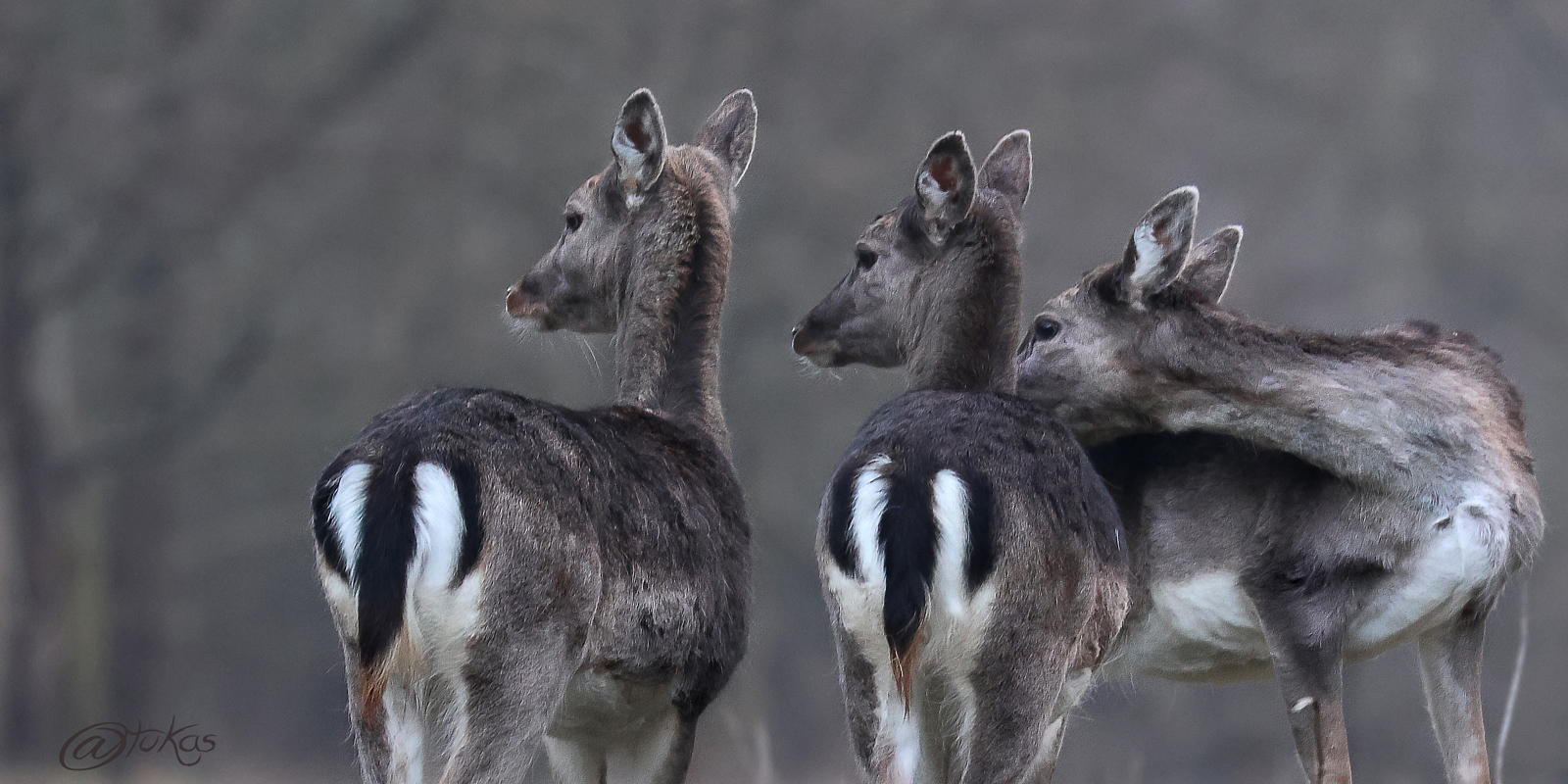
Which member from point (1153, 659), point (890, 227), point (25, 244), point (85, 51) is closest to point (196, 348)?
point (25, 244)

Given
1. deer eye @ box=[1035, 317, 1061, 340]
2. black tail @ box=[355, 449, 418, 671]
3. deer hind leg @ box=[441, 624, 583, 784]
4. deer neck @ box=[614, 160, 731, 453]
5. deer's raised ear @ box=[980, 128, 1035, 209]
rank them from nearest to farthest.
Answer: black tail @ box=[355, 449, 418, 671], deer hind leg @ box=[441, 624, 583, 784], deer neck @ box=[614, 160, 731, 453], deer eye @ box=[1035, 317, 1061, 340], deer's raised ear @ box=[980, 128, 1035, 209]

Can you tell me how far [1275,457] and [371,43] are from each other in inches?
366

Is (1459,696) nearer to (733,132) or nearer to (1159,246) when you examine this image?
(1159,246)

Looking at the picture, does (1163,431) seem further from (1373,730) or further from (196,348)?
(196,348)

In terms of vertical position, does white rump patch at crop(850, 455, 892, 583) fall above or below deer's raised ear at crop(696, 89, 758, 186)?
below

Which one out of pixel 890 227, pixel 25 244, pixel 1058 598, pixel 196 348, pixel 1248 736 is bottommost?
pixel 1248 736

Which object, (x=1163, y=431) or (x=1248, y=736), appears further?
(x=1248, y=736)

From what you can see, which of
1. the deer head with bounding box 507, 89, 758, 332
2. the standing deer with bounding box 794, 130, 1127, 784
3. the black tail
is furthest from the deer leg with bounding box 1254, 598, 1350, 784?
the black tail

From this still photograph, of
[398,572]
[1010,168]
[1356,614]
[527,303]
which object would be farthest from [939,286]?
[398,572]

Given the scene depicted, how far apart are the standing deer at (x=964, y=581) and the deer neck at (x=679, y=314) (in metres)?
0.88

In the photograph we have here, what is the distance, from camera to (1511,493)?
182 inches

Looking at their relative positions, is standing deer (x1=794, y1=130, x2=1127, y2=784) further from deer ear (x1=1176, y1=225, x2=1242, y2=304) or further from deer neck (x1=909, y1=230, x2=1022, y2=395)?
deer ear (x1=1176, y1=225, x2=1242, y2=304)

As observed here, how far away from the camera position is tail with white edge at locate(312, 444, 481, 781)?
130 inches

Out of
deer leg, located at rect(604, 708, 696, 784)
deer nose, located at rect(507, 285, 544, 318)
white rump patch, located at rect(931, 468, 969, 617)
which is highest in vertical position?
white rump patch, located at rect(931, 468, 969, 617)
